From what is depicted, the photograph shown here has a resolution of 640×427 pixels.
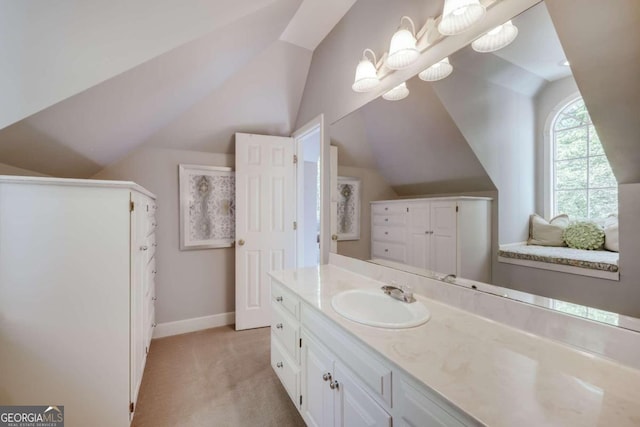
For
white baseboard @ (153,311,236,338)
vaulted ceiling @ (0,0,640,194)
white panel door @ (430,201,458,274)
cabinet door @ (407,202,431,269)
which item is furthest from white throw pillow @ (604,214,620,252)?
white baseboard @ (153,311,236,338)

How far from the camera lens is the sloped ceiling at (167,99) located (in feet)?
4.38

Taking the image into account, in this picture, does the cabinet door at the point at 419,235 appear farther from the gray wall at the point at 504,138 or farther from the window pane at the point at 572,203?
the window pane at the point at 572,203

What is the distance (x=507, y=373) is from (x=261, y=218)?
8.27 ft

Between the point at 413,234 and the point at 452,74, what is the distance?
0.79 metres

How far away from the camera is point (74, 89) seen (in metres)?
1.19

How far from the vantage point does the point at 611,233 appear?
30.5 inches

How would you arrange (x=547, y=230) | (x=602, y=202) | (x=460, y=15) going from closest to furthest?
1. (x=602, y=202)
2. (x=547, y=230)
3. (x=460, y=15)

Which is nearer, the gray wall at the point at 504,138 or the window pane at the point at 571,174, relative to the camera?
the window pane at the point at 571,174

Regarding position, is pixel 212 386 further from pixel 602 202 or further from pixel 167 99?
pixel 602 202

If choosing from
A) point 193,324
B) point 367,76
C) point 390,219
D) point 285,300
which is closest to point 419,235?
point 390,219

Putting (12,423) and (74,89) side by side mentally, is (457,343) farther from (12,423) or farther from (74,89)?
(12,423)

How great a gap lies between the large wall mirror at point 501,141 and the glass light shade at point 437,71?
0.02 m

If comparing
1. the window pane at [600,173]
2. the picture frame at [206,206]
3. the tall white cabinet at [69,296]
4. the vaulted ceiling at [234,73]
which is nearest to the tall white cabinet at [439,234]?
the vaulted ceiling at [234,73]

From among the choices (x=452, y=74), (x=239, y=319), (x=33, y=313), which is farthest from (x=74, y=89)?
(x=239, y=319)
